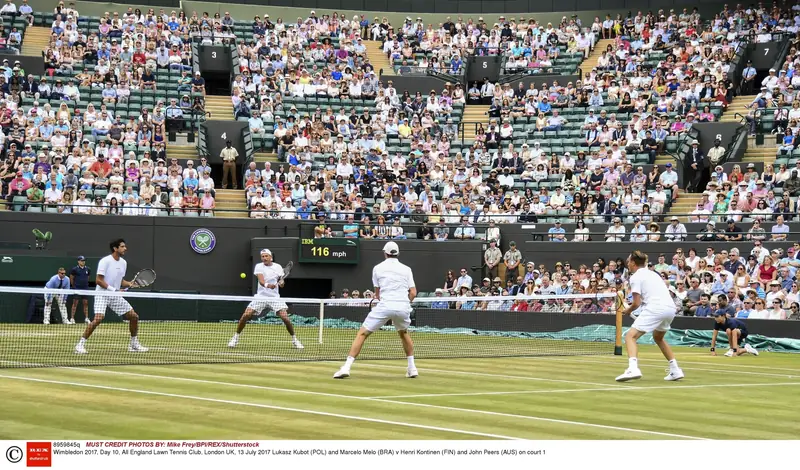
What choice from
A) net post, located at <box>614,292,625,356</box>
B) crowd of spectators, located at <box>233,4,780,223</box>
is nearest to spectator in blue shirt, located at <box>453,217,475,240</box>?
crowd of spectators, located at <box>233,4,780,223</box>

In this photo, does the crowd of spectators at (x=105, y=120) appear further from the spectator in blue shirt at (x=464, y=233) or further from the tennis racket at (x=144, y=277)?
the tennis racket at (x=144, y=277)

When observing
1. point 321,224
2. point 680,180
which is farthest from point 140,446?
point 680,180

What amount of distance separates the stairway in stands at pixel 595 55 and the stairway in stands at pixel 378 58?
297 inches

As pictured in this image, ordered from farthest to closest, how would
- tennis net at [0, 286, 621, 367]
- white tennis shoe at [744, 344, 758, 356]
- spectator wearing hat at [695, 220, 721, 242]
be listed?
spectator wearing hat at [695, 220, 721, 242] < white tennis shoe at [744, 344, 758, 356] < tennis net at [0, 286, 621, 367]

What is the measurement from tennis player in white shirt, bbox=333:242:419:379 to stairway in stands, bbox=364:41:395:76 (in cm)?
2958

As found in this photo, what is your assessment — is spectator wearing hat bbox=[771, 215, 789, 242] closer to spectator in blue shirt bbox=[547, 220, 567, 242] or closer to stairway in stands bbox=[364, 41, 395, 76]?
spectator in blue shirt bbox=[547, 220, 567, 242]

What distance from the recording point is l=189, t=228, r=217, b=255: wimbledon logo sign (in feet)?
109

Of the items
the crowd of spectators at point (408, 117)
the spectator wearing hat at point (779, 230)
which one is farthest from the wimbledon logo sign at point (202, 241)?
the spectator wearing hat at point (779, 230)

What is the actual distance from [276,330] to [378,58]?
2127 cm

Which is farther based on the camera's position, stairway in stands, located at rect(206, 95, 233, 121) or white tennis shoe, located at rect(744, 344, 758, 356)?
stairway in stands, located at rect(206, 95, 233, 121)

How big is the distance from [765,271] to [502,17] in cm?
2490

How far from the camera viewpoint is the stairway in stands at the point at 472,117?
40281 mm

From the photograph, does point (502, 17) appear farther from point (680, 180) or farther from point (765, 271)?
point (765, 271)

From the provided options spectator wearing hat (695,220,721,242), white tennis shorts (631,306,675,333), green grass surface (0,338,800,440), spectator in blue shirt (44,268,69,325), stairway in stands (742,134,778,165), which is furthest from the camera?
stairway in stands (742,134,778,165)
